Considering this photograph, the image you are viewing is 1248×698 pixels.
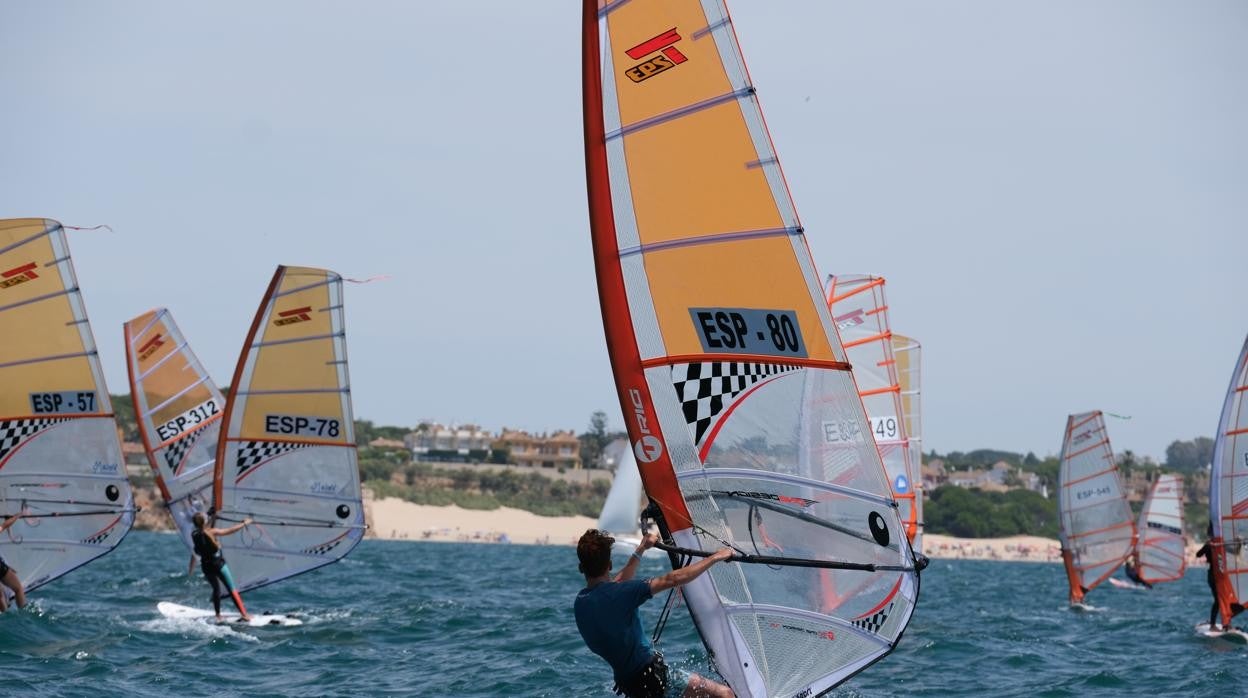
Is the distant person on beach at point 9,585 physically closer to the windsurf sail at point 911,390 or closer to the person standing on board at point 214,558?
the person standing on board at point 214,558

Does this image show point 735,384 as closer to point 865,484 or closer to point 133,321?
point 865,484

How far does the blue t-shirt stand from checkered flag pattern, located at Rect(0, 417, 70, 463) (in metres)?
11.1

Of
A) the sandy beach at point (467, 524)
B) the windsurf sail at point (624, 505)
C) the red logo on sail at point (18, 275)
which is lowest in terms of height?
the sandy beach at point (467, 524)

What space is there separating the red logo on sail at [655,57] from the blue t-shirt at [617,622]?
280 cm

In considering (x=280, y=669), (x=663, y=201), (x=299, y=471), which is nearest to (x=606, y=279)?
(x=663, y=201)

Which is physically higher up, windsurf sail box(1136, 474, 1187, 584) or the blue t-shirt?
the blue t-shirt

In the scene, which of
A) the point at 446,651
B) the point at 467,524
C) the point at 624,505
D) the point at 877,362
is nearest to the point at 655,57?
the point at 446,651

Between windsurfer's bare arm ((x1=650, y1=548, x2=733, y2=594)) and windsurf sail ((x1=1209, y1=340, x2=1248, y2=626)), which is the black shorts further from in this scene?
windsurf sail ((x1=1209, y1=340, x2=1248, y2=626))

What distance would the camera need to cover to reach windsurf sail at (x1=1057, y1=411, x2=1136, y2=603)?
28562 millimetres

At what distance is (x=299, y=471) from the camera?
17.5 m

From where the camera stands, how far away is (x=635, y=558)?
22.7 ft

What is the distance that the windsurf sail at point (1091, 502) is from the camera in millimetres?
28562

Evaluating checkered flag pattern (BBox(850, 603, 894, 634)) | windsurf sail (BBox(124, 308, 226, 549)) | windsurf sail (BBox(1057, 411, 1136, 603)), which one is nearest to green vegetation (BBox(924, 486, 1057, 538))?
windsurf sail (BBox(1057, 411, 1136, 603))

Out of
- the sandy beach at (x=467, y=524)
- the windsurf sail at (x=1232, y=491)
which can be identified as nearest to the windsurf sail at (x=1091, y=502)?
the windsurf sail at (x=1232, y=491)
